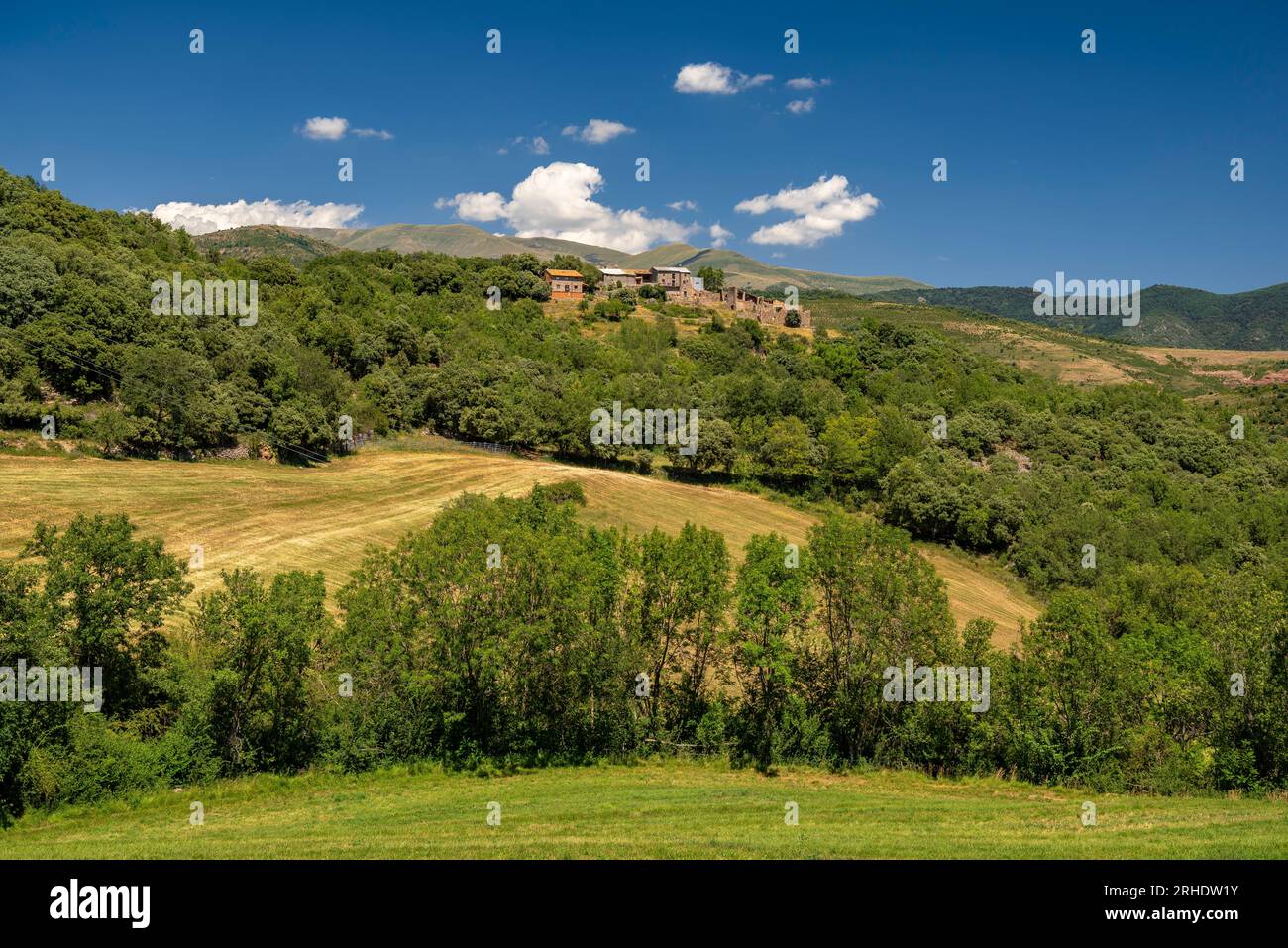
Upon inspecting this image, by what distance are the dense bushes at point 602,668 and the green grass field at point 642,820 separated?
164cm

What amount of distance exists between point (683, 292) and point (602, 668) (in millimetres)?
134907

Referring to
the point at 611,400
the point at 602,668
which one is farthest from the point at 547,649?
the point at 611,400

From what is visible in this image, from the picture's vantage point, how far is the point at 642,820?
18.3 metres

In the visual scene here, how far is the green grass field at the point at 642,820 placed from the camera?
49.0 ft

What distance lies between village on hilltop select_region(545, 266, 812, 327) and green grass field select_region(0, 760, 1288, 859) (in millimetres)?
122501

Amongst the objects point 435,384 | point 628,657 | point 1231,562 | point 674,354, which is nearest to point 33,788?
point 628,657

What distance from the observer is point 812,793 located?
2233 centimetres

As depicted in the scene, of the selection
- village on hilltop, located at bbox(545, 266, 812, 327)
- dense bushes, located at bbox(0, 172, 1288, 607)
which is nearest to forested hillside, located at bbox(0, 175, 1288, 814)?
dense bushes, located at bbox(0, 172, 1288, 607)

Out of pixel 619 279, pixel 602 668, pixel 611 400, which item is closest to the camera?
pixel 602 668

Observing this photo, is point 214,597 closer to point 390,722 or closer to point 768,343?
point 390,722

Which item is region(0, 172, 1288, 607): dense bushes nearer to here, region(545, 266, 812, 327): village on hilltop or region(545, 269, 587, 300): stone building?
region(545, 269, 587, 300): stone building

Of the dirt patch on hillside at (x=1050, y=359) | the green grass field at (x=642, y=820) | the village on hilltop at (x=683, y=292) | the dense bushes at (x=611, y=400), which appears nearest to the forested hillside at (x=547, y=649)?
the dense bushes at (x=611, y=400)

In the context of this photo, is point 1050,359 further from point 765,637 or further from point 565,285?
point 765,637

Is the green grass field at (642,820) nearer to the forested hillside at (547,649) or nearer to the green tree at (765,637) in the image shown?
the forested hillside at (547,649)
